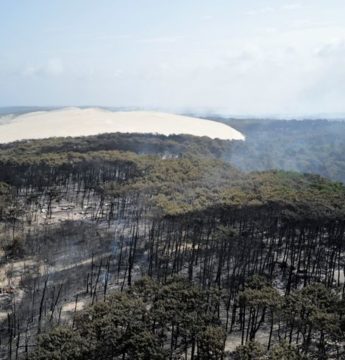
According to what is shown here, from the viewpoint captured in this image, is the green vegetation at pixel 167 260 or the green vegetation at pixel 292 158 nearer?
the green vegetation at pixel 167 260

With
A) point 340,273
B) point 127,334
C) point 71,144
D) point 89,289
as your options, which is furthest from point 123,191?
point 71,144

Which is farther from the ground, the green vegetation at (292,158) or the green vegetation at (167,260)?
the green vegetation at (292,158)

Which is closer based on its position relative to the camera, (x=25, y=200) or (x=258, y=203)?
(x=258, y=203)

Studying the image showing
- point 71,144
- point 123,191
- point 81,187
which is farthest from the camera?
point 71,144

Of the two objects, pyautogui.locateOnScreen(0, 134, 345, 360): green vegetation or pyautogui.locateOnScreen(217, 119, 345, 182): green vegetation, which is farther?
pyautogui.locateOnScreen(217, 119, 345, 182): green vegetation

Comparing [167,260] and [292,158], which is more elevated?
[292,158]

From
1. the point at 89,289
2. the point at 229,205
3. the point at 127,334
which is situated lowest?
the point at 89,289

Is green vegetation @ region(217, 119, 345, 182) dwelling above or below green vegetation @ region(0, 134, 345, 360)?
above

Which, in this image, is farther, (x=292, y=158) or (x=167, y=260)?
(x=292, y=158)

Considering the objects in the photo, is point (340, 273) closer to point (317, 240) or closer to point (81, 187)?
point (317, 240)

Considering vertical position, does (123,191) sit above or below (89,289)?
above

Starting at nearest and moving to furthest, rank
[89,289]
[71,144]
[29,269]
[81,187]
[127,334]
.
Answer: [127,334]
[89,289]
[29,269]
[81,187]
[71,144]
